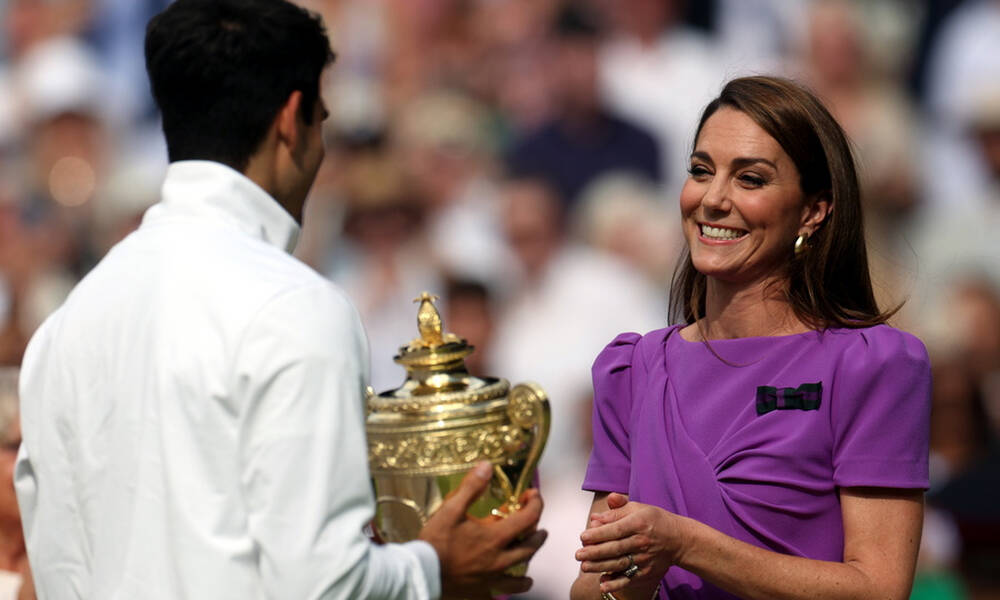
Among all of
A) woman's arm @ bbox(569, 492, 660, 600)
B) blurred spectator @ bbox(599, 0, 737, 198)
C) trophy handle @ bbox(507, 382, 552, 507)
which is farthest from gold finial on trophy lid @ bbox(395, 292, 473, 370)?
blurred spectator @ bbox(599, 0, 737, 198)

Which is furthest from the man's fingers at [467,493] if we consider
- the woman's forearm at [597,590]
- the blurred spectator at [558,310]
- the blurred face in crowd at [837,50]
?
the blurred face in crowd at [837,50]

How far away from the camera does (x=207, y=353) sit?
2.20 meters

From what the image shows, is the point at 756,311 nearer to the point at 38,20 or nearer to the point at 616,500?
the point at 616,500

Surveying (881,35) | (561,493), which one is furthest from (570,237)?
(881,35)

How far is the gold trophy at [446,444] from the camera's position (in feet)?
9.03

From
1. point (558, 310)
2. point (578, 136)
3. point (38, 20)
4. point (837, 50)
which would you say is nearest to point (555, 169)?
point (578, 136)

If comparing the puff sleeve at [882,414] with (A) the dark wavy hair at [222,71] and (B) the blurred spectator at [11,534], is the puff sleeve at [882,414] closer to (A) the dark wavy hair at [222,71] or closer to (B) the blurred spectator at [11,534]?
(A) the dark wavy hair at [222,71]

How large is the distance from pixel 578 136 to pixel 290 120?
216 inches

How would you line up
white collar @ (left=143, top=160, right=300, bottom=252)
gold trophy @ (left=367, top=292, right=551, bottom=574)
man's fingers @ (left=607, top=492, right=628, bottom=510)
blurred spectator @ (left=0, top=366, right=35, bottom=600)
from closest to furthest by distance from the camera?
1. white collar @ (left=143, top=160, right=300, bottom=252)
2. man's fingers @ (left=607, top=492, right=628, bottom=510)
3. gold trophy @ (left=367, top=292, right=551, bottom=574)
4. blurred spectator @ (left=0, top=366, right=35, bottom=600)

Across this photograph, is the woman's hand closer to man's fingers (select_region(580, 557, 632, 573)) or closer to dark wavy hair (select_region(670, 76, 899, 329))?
man's fingers (select_region(580, 557, 632, 573))

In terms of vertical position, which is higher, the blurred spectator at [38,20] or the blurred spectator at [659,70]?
the blurred spectator at [38,20]

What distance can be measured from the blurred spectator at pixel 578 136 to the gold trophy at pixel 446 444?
4.93 m

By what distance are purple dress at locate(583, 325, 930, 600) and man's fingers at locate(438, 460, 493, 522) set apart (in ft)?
1.33

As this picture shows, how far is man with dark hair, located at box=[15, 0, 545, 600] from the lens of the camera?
2178 mm
